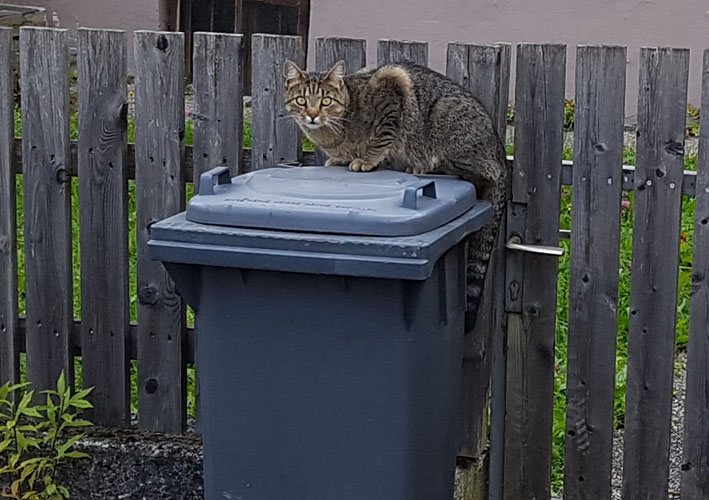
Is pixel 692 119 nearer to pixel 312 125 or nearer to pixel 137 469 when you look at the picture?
pixel 312 125

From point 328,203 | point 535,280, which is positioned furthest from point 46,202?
point 535,280

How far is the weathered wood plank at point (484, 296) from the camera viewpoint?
3.88m

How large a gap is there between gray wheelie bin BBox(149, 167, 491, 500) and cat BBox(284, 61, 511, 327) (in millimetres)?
295

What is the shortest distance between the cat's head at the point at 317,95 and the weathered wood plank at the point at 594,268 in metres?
0.74

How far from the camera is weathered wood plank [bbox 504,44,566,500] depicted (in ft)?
12.6

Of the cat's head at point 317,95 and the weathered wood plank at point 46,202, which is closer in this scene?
the cat's head at point 317,95

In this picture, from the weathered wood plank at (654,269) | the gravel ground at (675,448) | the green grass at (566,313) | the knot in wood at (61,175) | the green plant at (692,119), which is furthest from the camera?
the green plant at (692,119)

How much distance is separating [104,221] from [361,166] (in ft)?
3.37

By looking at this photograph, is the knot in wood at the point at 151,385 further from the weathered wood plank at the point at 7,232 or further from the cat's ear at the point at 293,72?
the cat's ear at the point at 293,72

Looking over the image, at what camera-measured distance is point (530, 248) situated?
3914 mm

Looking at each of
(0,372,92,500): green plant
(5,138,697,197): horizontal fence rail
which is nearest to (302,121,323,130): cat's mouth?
(5,138,697,197): horizontal fence rail

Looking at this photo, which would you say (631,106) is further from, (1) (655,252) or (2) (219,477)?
(2) (219,477)

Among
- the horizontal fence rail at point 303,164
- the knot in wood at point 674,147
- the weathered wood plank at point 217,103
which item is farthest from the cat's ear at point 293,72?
the knot in wood at point 674,147

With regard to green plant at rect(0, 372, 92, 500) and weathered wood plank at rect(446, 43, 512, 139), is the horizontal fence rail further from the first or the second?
green plant at rect(0, 372, 92, 500)
